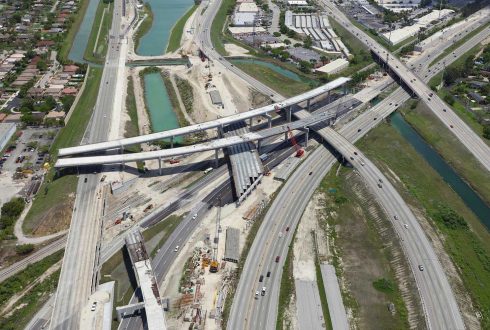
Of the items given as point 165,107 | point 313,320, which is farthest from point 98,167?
point 313,320

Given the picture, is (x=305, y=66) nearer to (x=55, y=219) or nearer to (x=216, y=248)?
(x=216, y=248)

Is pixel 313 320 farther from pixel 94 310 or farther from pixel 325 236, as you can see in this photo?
pixel 94 310

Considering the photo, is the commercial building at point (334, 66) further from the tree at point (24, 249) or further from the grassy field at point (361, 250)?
the tree at point (24, 249)

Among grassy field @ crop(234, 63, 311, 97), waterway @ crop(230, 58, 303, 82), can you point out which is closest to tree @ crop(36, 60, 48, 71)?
waterway @ crop(230, 58, 303, 82)

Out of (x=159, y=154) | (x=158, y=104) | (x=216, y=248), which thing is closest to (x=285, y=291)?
(x=216, y=248)

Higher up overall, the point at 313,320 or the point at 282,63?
the point at 282,63

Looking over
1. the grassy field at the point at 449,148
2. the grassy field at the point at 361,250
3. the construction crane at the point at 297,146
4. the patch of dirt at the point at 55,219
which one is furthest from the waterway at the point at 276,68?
the patch of dirt at the point at 55,219
